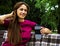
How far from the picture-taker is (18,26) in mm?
3965

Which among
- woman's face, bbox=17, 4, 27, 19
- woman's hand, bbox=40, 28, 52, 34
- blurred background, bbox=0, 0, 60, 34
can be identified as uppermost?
woman's face, bbox=17, 4, 27, 19

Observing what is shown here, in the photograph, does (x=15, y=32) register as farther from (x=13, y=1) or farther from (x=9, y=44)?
(x=13, y=1)

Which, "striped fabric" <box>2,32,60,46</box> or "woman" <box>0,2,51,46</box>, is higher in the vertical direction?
"woman" <box>0,2,51,46</box>

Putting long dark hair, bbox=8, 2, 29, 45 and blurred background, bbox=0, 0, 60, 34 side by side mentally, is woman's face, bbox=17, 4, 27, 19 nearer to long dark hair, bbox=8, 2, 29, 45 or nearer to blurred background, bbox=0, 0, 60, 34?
long dark hair, bbox=8, 2, 29, 45

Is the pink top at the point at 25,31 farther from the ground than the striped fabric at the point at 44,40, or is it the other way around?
the pink top at the point at 25,31

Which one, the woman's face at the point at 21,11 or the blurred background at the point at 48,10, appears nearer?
the woman's face at the point at 21,11

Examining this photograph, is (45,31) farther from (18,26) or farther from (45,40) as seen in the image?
(18,26)

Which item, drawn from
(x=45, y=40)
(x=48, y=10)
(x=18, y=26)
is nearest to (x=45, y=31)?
(x=45, y=40)

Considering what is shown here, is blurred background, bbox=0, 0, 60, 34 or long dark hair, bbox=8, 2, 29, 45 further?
blurred background, bbox=0, 0, 60, 34

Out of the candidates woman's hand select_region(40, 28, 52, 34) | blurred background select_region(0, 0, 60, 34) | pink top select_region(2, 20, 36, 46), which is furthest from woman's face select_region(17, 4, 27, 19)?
blurred background select_region(0, 0, 60, 34)

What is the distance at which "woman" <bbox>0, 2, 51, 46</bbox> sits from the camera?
155 inches

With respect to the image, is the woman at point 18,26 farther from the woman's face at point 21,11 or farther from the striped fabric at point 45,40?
the striped fabric at point 45,40

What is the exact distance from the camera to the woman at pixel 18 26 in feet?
12.9

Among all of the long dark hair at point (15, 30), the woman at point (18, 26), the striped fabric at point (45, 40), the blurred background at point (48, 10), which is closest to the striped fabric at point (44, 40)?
the striped fabric at point (45, 40)
